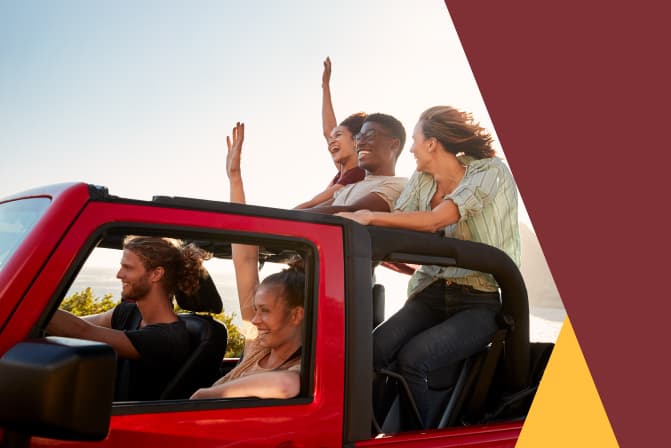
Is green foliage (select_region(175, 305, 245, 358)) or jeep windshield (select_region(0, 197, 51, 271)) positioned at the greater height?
jeep windshield (select_region(0, 197, 51, 271))

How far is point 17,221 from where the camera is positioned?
1.78 meters

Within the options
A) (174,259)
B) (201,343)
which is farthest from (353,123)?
(201,343)

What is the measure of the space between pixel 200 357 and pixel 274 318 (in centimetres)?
32

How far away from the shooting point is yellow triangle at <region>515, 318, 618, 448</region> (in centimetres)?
226

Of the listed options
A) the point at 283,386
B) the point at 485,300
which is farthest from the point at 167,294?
the point at 485,300

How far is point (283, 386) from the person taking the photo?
189cm

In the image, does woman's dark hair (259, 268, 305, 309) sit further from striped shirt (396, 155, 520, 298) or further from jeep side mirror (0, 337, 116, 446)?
striped shirt (396, 155, 520, 298)

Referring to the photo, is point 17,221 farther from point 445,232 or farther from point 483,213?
point 483,213

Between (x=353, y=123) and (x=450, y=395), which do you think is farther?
(x=353, y=123)

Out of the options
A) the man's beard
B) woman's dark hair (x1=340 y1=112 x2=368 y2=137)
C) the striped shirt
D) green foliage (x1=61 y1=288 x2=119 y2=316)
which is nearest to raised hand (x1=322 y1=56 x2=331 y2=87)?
woman's dark hair (x1=340 y1=112 x2=368 y2=137)

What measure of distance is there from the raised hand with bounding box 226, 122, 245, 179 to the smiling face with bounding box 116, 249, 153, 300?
1137 mm

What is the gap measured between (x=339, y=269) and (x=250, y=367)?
46 cm

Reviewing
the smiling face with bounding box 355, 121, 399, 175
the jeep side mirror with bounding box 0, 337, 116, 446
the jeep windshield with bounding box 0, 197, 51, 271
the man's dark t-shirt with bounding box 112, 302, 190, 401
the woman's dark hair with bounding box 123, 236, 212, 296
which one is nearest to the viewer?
the jeep side mirror with bounding box 0, 337, 116, 446

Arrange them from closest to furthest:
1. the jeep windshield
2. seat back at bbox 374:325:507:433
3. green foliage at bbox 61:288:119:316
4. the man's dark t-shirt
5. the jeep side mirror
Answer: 1. the jeep side mirror
2. the jeep windshield
3. green foliage at bbox 61:288:119:316
4. the man's dark t-shirt
5. seat back at bbox 374:325:507:433
